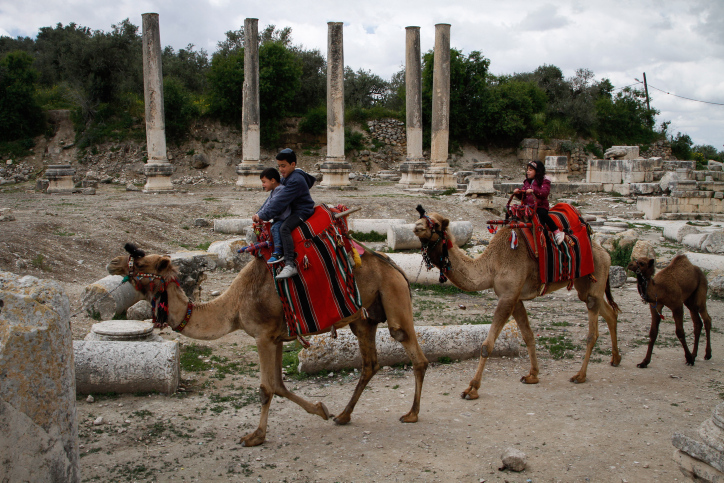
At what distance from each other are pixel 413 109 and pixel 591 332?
21801mm

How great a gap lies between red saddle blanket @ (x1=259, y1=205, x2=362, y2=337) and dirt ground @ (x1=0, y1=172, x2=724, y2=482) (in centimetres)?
115

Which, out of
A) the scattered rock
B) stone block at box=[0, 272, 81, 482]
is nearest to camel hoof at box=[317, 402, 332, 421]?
the scattered rock

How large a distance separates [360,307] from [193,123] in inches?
1273

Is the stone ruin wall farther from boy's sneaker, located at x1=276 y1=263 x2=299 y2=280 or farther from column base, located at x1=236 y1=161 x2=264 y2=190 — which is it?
boy's sneaker, located at x1=276 y1=263 x2=299 y2=280

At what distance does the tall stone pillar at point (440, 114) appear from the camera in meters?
26.2

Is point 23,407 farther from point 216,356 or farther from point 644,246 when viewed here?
point 644,246

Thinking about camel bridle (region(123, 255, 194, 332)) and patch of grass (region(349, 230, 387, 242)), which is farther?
patch of grass (region(349, 230, 387, 242))

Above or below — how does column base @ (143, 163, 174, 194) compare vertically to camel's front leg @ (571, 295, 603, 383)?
above

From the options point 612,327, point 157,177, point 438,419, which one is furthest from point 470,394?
point 157,177

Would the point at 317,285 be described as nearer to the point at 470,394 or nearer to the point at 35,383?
the point at 470,394

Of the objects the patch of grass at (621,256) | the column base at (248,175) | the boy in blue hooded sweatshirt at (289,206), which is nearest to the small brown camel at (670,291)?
the boy in blue hooded sweatshirt at (289,206)

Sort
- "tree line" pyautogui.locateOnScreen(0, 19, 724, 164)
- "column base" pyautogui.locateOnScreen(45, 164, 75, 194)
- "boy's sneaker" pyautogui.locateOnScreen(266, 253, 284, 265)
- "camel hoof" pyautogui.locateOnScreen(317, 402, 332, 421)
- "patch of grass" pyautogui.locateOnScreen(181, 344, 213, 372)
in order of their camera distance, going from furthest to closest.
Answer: "tree line" pyautogui.locateOnScreen(0, 19, 724, 164) → "column base" pyautogui.locateOnScreen(45, 164, 75, 194) → "patch of grass" pyautogui.locateOnScreen(181, 344, 213, 372) → "camel hoof" pyautogui.locateOnScreen(317, 402, 332, 421) → "boy's sneaker" pyautogui.locateOnScreen(266, 253, 284, 265)

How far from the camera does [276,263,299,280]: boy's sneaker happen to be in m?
5.35

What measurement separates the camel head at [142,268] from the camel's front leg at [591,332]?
4.94m
